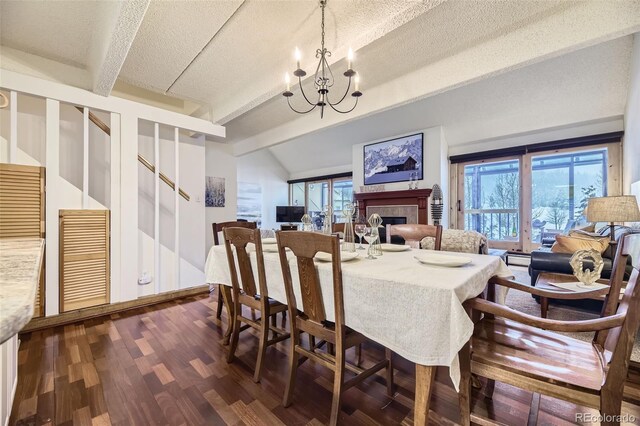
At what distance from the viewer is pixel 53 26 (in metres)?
2.45

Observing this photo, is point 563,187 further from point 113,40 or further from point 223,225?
point 113,40

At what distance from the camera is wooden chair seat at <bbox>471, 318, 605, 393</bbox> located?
0.98 m

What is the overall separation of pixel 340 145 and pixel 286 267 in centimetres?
599

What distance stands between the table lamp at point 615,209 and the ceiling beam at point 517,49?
1.49 m

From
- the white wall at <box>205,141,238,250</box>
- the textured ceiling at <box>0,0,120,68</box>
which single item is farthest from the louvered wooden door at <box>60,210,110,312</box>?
the white wall at <box>205,141,238,250</box>

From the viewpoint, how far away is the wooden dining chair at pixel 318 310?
125 centimetres

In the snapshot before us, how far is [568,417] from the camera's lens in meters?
1.37

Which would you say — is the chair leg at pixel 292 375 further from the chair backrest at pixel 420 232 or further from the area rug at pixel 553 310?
the area rug at pixel 553 310

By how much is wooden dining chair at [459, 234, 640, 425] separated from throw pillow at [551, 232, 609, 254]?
6.06 feet

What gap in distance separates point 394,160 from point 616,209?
3.84m

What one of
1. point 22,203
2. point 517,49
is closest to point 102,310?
point 22,203

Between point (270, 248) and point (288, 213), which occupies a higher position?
point (288, 213)

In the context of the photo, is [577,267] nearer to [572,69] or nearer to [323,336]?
[323,336]

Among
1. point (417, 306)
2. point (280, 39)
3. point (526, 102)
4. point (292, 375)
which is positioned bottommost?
point (292, 375)
